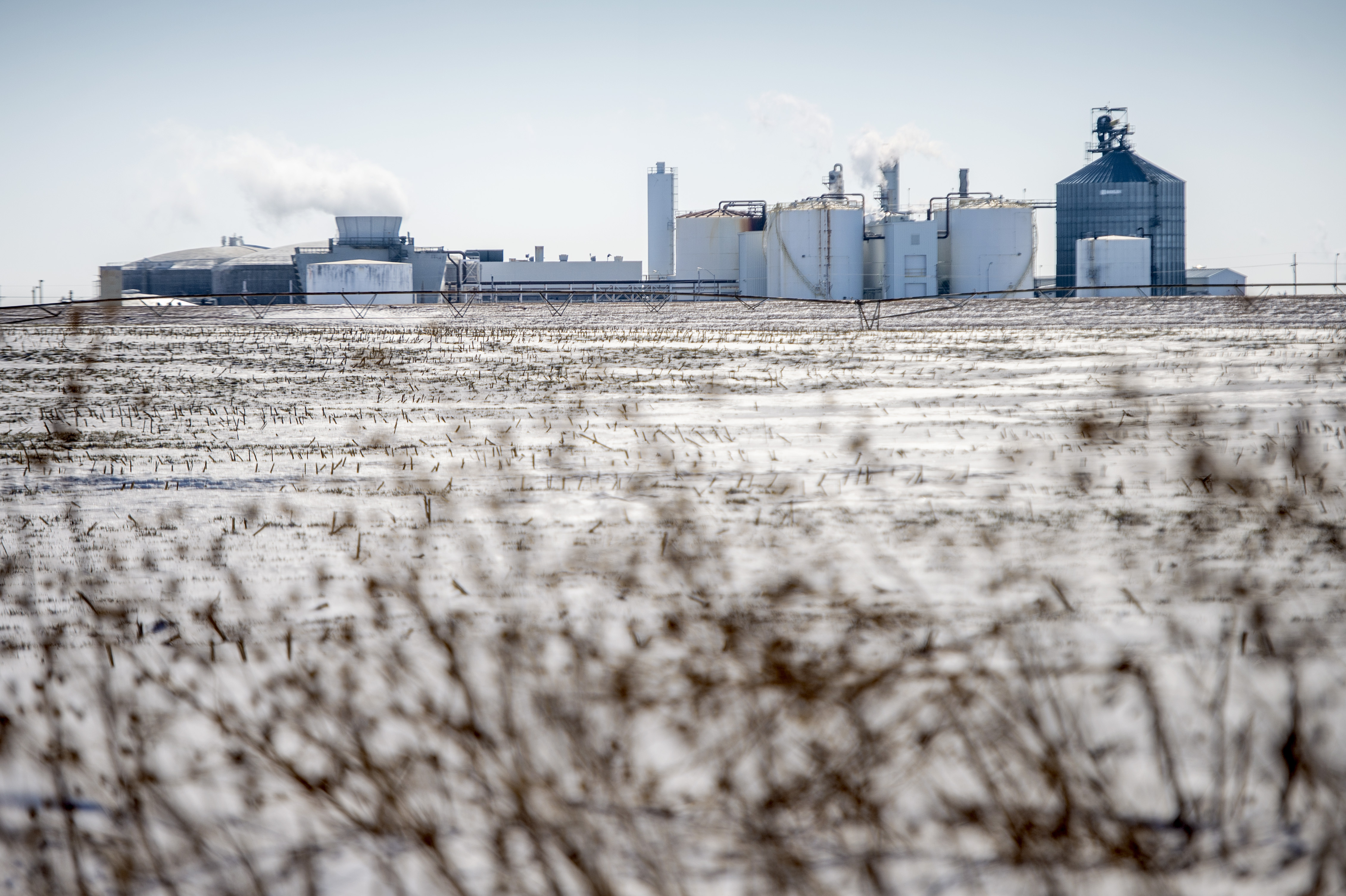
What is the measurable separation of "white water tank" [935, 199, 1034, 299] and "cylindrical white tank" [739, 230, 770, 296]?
788cm

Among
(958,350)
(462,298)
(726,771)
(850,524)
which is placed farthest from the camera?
(462,298)

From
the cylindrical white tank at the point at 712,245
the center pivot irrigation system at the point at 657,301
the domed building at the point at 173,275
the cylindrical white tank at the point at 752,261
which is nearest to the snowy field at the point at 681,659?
the center pivot irrigation system at the point at 657,301

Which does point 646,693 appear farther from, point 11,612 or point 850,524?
point 11,612

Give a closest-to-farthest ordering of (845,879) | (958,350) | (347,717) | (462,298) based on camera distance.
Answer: (845,879) → (347,717) → (958,350) → (462,298)

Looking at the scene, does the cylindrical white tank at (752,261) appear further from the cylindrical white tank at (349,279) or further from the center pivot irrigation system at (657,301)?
the cylindrical white tank at (349,279)

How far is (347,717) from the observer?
8.07 feet

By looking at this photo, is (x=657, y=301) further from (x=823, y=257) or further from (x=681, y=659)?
(x=681, y=659)

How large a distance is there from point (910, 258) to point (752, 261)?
6.90 meters

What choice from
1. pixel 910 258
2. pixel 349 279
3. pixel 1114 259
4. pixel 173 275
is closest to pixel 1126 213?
pixel 1114 259

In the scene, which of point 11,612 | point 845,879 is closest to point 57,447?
point 11,612

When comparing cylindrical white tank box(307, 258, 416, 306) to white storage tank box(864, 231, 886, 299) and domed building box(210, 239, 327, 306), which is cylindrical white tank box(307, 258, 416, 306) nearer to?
domed building box(210, 239, 327, 306)

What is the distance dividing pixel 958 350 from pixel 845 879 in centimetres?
1071

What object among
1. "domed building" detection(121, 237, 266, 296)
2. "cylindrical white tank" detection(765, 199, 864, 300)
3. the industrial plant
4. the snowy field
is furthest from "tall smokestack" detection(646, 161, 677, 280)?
the snowy field

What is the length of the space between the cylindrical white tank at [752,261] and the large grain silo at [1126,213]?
14.1m
